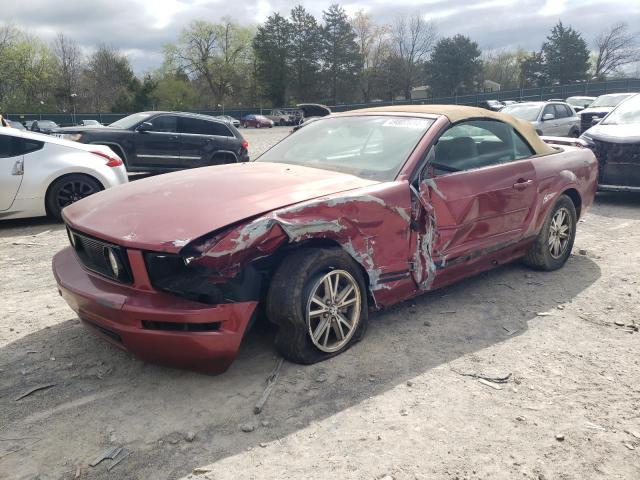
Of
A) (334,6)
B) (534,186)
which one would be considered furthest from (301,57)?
(534,186)

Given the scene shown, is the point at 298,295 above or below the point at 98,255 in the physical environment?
below

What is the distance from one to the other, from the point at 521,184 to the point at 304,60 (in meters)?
64.5

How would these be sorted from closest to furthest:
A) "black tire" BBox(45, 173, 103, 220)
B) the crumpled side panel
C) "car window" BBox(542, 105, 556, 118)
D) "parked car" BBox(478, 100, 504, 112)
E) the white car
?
the crumpled side panel
the white car
"black tire" BBox(45, 173, 103, 220)
"car window" BBox(542, 105, 556, 118)
"parked car" BBox(478, 100, 504, 112)

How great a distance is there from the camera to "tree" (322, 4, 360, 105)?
65.0 meters

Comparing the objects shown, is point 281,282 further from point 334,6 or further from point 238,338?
point 334,6

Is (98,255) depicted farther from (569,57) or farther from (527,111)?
(569,57)

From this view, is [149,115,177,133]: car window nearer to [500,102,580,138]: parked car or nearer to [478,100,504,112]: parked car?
[500,102,580,138]: parked car

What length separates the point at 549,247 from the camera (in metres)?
5.01

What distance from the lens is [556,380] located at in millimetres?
3129

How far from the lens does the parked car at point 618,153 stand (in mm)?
7989

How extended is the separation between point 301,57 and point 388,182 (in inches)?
2584

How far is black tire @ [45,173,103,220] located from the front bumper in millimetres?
4629

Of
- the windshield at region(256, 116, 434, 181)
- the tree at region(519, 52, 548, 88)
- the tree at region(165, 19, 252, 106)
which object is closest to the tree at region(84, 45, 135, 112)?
the tree at region(165, 19, 252, 106)

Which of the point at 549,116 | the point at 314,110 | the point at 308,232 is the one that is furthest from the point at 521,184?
the point at 549,116
